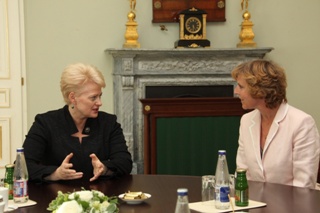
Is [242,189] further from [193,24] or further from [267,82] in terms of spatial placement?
[193,24]

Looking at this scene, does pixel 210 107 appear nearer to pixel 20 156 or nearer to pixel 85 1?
pixel 85 1

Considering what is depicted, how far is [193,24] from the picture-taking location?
5254 mm

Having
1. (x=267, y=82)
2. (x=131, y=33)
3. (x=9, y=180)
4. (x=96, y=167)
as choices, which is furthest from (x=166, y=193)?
(x=131, y=33)


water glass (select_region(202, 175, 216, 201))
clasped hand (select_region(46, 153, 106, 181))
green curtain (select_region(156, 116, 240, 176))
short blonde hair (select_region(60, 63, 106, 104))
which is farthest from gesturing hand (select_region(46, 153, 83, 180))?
green curtain (select_region(156, 116, 240, 176))

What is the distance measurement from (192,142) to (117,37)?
55.6 inches

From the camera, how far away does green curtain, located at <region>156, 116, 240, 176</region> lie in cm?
445

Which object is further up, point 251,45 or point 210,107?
point 251,45

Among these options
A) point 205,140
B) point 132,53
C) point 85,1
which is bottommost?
point 205,140

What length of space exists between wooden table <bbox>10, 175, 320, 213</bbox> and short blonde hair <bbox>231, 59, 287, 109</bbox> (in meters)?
0.49

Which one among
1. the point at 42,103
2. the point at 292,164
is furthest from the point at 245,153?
the point at 42,103

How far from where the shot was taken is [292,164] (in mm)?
2652

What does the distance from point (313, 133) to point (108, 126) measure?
1023 mm

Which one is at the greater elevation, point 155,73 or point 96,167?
point 155,73

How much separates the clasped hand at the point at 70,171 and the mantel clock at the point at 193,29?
2.81 metres
